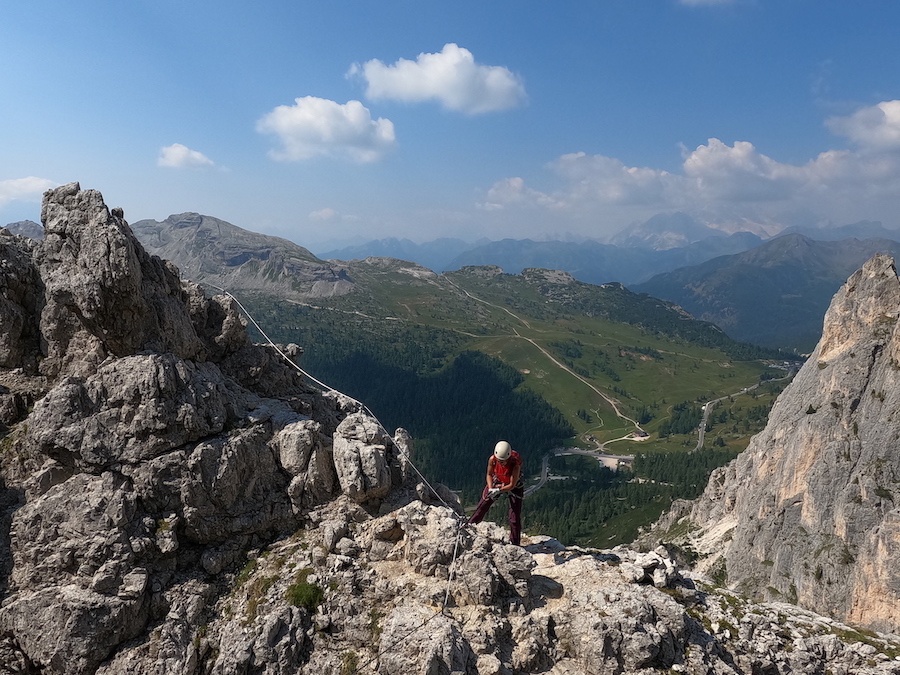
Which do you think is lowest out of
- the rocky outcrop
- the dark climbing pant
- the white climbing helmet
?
the rocky outcrop

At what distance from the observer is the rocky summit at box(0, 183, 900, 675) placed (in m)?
20.1

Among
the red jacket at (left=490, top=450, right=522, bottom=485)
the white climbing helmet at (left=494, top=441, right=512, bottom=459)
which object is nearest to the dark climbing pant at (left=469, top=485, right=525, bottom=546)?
the red jacket at (left=490, top=450, right=522, bottom=485)

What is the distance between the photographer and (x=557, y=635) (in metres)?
21.6

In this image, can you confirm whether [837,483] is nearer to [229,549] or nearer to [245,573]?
[245,573]

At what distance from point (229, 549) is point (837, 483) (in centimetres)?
9397

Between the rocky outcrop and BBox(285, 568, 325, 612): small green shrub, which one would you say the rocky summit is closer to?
BBox(285, 568, 325, 612): small green shrub

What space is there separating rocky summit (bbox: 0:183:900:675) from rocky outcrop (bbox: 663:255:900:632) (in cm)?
4828

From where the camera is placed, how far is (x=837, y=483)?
257 feet

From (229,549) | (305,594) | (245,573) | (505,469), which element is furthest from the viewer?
(505,469)

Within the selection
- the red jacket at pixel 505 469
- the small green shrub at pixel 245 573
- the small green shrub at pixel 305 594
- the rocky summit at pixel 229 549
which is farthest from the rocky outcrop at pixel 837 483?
the small green shrub at pixel 245 573

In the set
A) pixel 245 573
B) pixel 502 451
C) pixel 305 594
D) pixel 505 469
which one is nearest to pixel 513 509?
pixel 505 469

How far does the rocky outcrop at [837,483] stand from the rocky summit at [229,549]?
158 ft

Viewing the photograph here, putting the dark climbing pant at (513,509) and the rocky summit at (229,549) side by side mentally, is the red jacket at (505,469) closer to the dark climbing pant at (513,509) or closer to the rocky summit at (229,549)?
the dark climbing pant at (513,509)

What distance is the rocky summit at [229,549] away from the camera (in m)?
20.1
